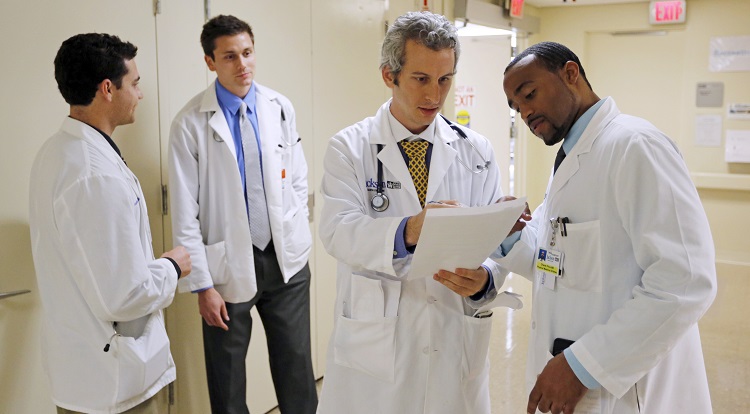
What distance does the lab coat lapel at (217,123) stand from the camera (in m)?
2.60

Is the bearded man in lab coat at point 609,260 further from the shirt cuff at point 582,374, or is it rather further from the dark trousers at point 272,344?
the dark trousers at point 272,344

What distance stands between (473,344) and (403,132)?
0.60 m

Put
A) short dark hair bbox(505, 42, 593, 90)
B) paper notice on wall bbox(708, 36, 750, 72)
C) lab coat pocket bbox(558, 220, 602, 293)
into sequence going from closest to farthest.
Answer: lab coat pocket bbox(558, 220, 602, 293)
short dark hair bbox(505, 42, 593, 90)
paper notice on wall bbox(708, 36, 750, 72)

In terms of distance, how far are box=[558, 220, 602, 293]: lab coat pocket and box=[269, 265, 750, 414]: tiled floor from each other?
207 cm

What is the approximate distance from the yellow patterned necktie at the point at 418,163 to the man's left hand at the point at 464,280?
24cm

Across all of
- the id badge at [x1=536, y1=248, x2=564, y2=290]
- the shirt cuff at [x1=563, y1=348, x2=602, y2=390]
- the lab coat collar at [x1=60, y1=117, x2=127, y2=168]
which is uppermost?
the lab coat collar at [x1=60, y1=117, x2=127, y2=168]

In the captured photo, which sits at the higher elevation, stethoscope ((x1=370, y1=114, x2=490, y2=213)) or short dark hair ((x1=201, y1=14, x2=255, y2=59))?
short dark hair ((x1=201, y1=14, x2=255, y2=59))

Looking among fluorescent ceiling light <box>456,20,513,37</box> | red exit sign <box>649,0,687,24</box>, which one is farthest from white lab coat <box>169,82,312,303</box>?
red exit sign <box>649,0,687,24</box>

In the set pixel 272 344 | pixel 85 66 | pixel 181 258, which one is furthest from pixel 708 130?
pixel 85 66

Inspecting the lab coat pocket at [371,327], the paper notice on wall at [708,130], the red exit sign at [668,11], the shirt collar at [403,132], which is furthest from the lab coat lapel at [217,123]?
the paper notice on wall at [708,130]

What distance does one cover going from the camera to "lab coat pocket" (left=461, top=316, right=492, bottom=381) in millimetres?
1796

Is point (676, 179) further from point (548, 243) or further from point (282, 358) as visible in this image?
point (282, 358)

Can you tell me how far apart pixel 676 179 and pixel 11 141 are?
193 centimetres

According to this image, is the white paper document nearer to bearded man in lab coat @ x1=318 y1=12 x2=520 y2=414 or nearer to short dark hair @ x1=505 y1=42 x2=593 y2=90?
bearded man in lab coat @ x1=318 y1=12 x2=520 y2=414
